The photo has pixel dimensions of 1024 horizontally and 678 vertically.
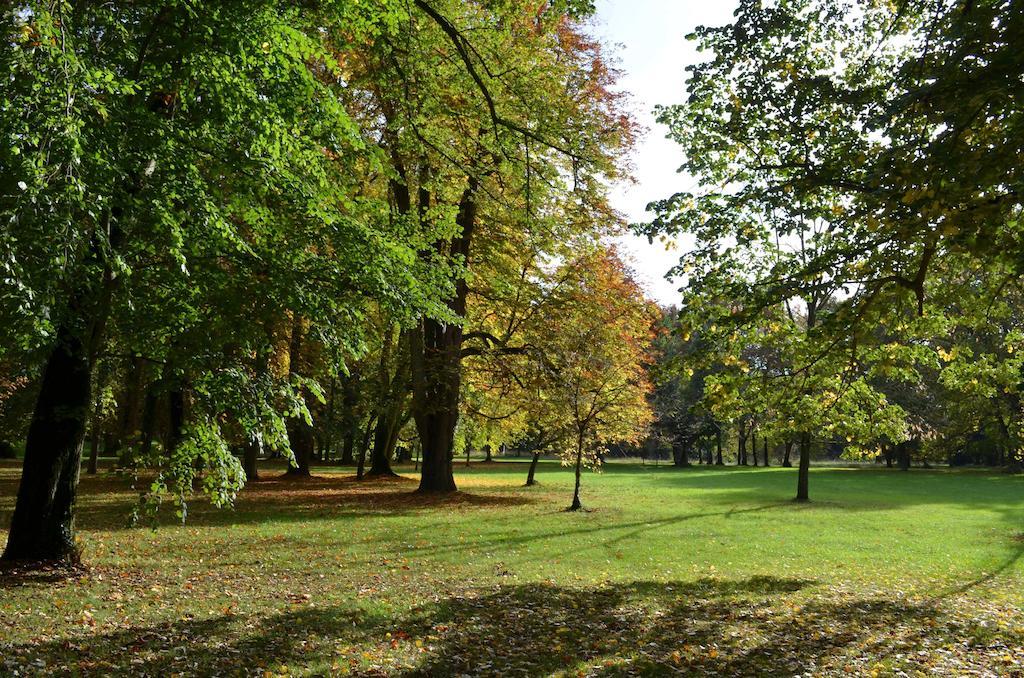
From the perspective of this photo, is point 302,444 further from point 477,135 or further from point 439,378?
point 477,135

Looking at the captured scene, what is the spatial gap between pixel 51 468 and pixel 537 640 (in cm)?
711

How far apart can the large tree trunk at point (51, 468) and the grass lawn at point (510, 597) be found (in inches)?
29.2

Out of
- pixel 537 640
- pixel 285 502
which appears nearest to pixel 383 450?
pixel 285 502

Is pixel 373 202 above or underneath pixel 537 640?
above

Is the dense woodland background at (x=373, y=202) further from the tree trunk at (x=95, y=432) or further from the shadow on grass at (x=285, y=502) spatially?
the tree trunk at (x=95, y=432)

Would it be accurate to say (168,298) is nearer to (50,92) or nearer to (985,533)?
(50,92)

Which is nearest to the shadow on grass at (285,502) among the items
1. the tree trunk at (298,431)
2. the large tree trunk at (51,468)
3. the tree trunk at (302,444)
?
the tree trunk at (298,431)

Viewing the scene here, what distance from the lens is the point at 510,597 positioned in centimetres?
999

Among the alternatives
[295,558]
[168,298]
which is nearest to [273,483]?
[295,558]

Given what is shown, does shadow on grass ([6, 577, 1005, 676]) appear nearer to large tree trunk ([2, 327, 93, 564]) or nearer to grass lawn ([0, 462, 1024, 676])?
grass lawn ([0, 462, 1024, 676])

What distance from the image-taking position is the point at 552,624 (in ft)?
28.6

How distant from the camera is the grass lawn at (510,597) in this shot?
7.16 meters

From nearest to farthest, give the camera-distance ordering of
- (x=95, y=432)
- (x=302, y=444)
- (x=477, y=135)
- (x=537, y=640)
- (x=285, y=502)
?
(x=537, y=640) → (x=477, y=135) → (x=285, y=502) → (x=302, y=444) → (x=95, y=432)

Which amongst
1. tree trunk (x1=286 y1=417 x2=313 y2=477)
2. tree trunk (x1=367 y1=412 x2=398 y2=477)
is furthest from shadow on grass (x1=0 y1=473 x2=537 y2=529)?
tree trunk (x1=367 y1=412 x2=398 y2=477)
